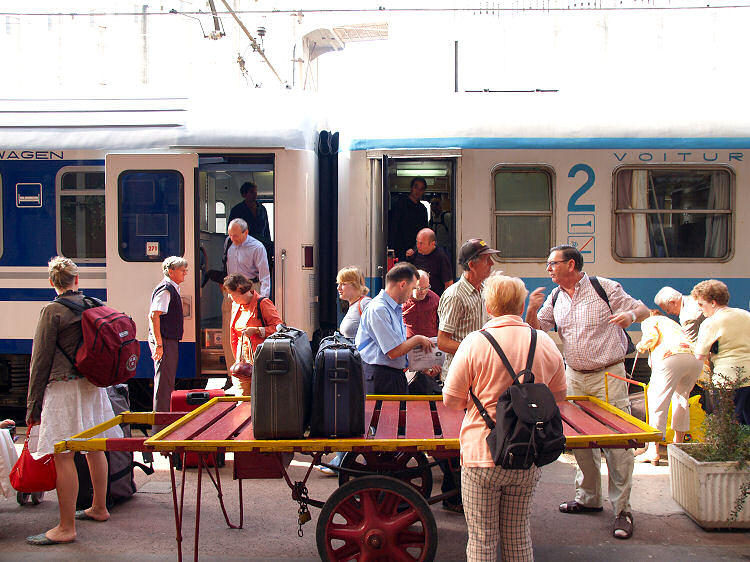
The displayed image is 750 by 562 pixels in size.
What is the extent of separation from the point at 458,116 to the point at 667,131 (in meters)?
2.13

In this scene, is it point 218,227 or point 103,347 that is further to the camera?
point 218,227

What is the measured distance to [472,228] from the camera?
283 inches

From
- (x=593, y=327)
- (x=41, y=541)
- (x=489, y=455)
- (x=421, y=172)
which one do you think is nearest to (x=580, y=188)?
(x=421, y=172)

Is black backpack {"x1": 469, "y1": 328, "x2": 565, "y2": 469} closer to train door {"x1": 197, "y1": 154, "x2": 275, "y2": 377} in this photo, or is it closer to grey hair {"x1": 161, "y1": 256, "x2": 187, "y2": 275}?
grey hair {"x1": 161, "y1": 256, "x2": 187, "y2": 275}

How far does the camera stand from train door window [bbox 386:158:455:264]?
7422 mm

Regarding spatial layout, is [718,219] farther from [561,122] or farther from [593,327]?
[593,327]

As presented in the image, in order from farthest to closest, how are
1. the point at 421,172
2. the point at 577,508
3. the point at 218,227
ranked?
the point at 218,227
the point at 421,172
the point at 577,508

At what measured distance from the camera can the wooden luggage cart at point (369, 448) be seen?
3.56m

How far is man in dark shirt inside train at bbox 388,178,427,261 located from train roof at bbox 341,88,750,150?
0.61 metres

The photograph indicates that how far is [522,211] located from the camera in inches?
285

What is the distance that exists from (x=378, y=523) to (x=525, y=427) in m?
1.17

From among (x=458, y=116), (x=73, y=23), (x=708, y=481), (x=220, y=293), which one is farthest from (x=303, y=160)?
(x=73, y=23)

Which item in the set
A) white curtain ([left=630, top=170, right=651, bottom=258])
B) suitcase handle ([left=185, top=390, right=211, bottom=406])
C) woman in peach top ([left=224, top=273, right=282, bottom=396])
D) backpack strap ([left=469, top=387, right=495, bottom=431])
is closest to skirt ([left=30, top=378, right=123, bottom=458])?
suitcase handle ([left=185, top=390, right=211, bottom=406])

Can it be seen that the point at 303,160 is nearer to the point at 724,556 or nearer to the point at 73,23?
the point at 724,556
